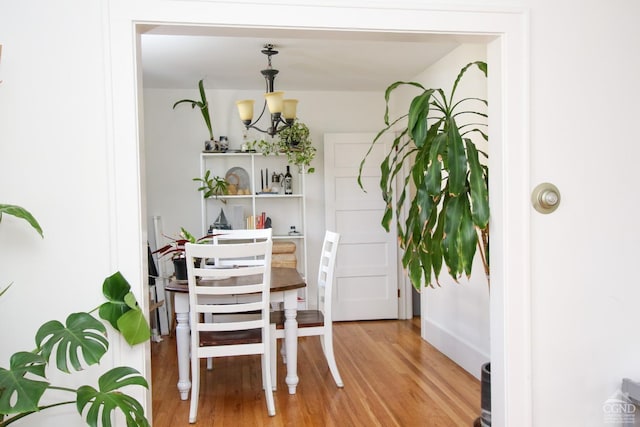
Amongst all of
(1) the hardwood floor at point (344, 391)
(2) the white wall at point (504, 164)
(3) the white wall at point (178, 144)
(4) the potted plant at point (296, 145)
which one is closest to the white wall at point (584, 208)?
(2) the white wall at point (504, 164)

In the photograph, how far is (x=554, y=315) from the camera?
196 centimetres

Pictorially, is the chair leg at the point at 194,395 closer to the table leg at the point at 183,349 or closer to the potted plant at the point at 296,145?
the table leg at the point at 183,349

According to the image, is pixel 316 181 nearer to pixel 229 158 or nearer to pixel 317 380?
pixel 229 158

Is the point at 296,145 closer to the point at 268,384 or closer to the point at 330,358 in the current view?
the point at 330,358

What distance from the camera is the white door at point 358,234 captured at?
17.4 feet

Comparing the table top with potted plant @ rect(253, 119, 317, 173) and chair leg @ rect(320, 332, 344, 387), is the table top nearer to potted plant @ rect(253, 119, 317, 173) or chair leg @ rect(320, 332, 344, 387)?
chair leg @ rect(320, 332, 344, 387)

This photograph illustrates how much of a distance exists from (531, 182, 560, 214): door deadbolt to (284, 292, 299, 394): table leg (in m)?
1.85

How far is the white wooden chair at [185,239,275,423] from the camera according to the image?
296 cm

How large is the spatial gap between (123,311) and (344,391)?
2.08 metres

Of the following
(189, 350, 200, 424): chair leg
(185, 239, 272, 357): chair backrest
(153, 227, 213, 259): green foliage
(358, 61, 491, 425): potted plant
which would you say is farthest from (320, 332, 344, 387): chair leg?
(358, 61, 491, 425): potted plant

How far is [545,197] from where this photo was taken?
Answer: 6.25 ft

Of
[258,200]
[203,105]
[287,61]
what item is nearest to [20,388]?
[287,61]

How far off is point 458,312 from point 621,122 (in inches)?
90.2

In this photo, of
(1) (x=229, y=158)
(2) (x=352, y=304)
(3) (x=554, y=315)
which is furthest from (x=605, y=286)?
(1) (x=229, y=158)
